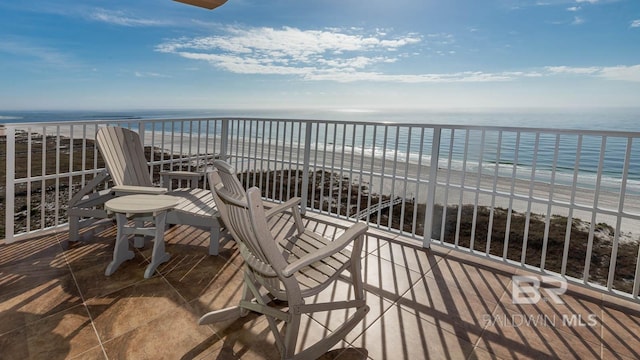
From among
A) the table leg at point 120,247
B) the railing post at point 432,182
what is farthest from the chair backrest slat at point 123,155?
the railing post at point 432,182

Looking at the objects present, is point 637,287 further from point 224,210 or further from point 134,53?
point 134,53

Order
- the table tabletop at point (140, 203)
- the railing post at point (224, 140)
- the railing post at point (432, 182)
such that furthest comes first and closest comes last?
the railing post at point (224, 140)
the railing post at point (432, 182)
the table tabletop at point (140, 203)

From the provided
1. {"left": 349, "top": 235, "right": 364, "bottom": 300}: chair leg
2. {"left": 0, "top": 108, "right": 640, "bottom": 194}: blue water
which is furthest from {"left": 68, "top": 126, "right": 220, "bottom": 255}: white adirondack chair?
{"left": 0, "top": 108, "right": 640, "bottom": 194}: blue water

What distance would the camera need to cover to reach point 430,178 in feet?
10.1

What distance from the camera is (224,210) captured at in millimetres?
1678

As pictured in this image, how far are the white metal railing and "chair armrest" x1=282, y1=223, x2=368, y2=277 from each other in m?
1.55

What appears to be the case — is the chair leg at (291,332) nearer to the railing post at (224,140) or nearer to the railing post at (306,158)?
the railing post at (306,158)

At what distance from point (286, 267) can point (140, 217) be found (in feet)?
6.10

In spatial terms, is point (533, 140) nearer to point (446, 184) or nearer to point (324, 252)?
point (446, 184)

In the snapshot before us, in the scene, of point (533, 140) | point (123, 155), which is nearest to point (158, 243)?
point (123, 155)

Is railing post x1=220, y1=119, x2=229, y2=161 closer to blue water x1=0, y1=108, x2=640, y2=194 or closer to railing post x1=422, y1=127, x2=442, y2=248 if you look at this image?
blue water x1=0, y1=108, x2=640, y2=194

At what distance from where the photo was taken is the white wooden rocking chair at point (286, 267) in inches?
54.3

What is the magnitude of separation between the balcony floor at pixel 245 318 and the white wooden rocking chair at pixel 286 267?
124 millimetres

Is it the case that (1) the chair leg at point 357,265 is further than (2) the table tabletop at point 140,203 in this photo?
No
